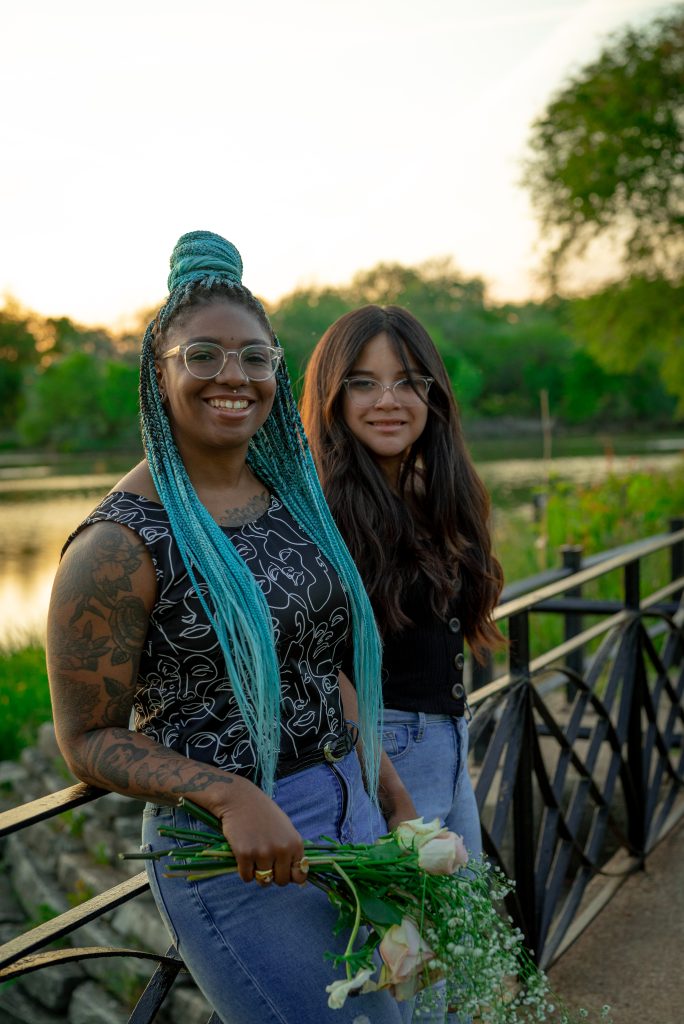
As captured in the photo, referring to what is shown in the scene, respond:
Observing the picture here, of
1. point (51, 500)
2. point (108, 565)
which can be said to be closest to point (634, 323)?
point (108, 565)

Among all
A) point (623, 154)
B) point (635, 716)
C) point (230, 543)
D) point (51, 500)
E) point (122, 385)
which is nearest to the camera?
point (230, 543)

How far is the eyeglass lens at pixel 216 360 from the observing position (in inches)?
67.0

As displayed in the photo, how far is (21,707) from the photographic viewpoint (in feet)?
32.3

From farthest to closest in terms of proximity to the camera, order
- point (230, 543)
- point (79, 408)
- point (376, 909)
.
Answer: point (79, 408) → point (230, 543) → point (376, 909)

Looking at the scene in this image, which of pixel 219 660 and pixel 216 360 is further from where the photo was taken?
pixel 216 360

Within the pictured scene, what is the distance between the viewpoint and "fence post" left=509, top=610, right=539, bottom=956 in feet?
10.2

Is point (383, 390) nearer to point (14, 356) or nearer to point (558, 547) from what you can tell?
point (558, 547)

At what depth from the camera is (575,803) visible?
3727 millimetres

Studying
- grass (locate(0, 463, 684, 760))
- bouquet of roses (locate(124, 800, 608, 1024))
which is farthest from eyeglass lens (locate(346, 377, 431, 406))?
grass (locate(0, 463, 684, 760))

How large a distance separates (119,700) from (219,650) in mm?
168

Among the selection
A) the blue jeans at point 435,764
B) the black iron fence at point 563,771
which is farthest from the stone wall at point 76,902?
the blue jeans at point 435,764

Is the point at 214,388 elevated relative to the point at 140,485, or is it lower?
elevated

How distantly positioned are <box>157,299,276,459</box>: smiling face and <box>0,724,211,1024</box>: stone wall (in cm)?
403

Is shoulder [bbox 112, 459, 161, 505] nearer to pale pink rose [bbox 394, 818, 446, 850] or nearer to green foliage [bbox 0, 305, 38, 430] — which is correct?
pale pink rose [bbox 394, 818, 446, 850]
